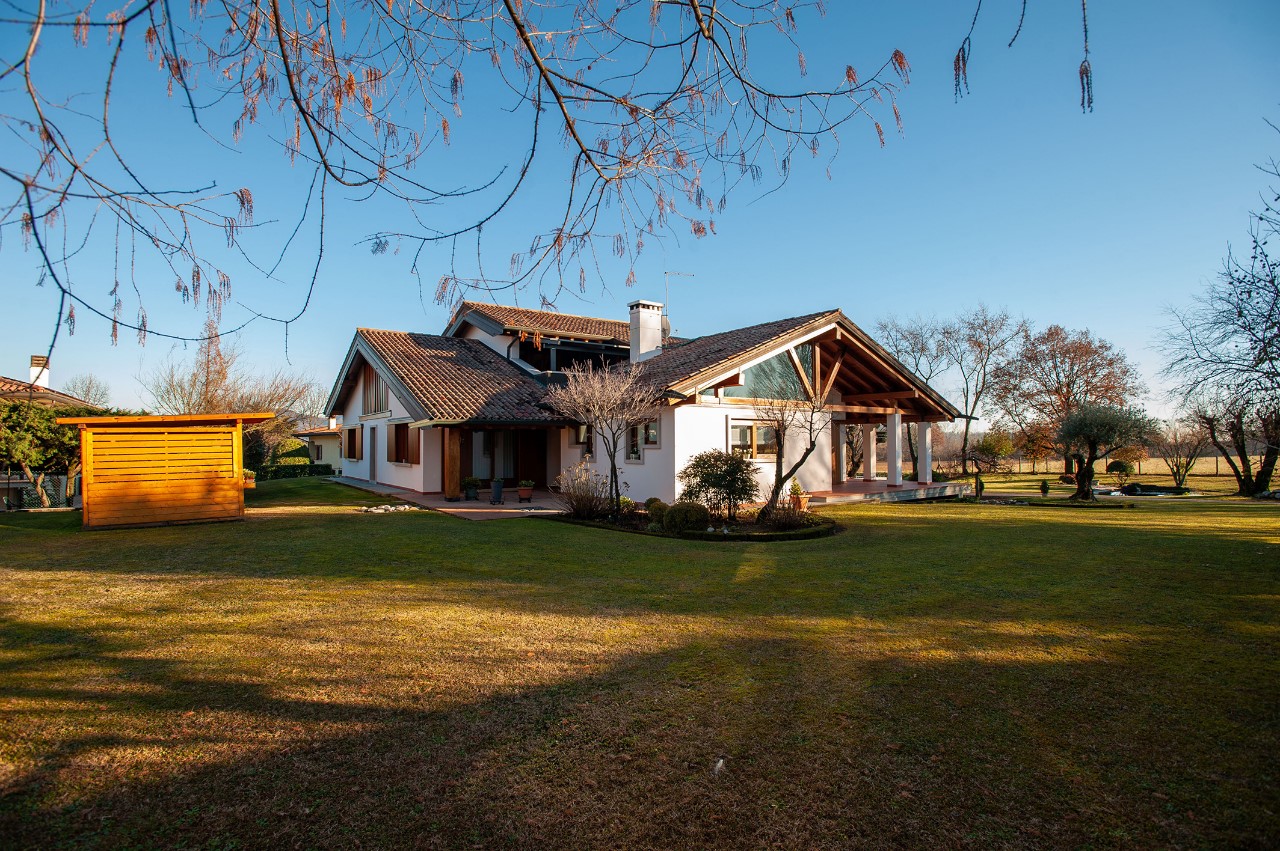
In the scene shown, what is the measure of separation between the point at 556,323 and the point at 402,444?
7337 mm

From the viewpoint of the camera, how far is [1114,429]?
64.8 feet

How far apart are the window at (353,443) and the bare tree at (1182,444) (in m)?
33.7

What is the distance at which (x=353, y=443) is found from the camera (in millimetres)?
27594

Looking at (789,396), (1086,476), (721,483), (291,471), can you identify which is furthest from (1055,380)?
(291,471)

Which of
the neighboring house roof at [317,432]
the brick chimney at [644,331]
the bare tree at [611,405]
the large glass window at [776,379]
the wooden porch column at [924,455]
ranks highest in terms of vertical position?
the brick chimney at [644,331]

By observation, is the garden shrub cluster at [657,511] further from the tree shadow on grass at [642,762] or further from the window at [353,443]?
the window at [353,443]

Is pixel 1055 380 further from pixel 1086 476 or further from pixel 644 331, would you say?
pixel 644 331

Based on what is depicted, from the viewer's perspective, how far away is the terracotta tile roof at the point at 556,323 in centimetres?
2427

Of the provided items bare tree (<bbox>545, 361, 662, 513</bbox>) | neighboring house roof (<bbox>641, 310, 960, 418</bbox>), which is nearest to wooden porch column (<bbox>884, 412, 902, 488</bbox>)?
neighboring house roof (<bbox>641, 310, 960, 418</bbox>)

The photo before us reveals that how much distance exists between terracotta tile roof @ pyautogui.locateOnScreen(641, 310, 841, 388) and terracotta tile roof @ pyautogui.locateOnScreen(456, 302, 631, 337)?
11.5 feet

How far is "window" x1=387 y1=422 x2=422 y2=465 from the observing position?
2088 cm

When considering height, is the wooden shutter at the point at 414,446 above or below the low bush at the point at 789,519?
above

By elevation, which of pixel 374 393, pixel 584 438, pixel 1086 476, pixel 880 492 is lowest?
pixel 880 492

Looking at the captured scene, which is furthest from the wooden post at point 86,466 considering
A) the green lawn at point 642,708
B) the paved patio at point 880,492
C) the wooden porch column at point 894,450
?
the wooden porch column at point 894,450
